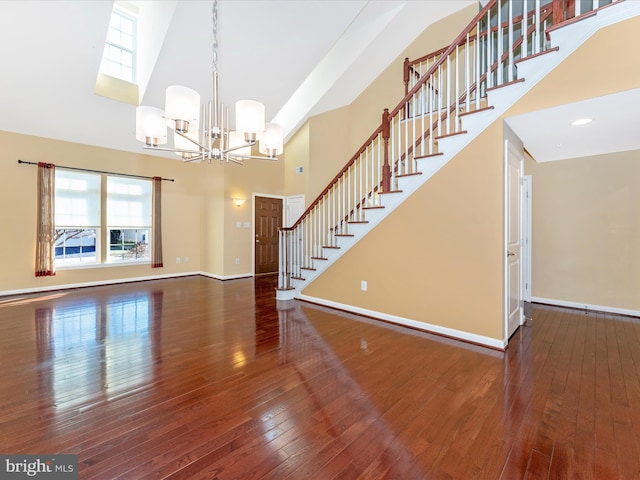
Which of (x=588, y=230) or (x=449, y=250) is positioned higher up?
(x=588, y=230)

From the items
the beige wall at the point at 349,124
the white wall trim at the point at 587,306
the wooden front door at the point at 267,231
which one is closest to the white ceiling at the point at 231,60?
the beige wall at the point at 349,124

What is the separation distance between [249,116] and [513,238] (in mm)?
3004

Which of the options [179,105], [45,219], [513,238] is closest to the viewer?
[179,105]

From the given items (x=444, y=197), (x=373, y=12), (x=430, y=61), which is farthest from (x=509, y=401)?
(x=373, y=12)

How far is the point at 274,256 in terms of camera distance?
7.86 meters

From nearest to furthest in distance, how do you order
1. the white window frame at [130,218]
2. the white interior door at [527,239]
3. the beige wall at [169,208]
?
the white interior door at [527,239] < the beige wall at [169,208] < the white window frame at [130,218]

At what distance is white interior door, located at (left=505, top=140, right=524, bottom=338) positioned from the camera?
2977 mm

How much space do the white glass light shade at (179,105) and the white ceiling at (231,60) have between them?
2.61 meters

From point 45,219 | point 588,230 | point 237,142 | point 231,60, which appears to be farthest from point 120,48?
point 588,230

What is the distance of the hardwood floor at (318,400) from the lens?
1523 mm

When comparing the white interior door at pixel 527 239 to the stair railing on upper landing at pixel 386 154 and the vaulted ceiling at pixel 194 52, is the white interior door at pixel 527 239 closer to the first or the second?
the stair railing on upper landing at pixel 386 154

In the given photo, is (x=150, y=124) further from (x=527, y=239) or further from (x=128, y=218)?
(x=527, y=239)

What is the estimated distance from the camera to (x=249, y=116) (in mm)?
2684

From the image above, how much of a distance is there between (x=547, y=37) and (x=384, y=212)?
2194 mm
